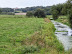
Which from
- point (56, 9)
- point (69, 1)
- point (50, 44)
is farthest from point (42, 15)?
point (50, 44)

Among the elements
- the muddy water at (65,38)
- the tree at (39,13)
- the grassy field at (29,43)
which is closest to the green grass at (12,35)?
the grassy field at (29,43)

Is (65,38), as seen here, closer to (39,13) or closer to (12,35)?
(12,35)

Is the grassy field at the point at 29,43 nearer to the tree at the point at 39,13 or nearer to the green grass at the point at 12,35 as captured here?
the green grass at the point at 12,35

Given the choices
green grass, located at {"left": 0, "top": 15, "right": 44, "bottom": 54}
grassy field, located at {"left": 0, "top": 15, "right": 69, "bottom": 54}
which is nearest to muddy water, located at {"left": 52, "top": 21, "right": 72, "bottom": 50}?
grassy field, located at {"left": 0, "top": 15, "right": 69, "bottom": 54}

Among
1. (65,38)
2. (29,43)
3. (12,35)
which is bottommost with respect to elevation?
(65,38)

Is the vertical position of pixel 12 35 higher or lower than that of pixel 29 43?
lower

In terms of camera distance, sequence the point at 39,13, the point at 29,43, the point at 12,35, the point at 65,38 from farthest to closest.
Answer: the point at 39,13 < the point at 65,38 < the point at 12,35 < the point at 29,43

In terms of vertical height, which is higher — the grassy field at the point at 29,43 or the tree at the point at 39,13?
the grassy field at the point at 29,43

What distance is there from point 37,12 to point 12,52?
60.7 metres

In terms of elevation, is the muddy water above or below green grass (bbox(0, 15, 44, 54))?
below

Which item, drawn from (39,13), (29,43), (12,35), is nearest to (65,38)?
(12,35)

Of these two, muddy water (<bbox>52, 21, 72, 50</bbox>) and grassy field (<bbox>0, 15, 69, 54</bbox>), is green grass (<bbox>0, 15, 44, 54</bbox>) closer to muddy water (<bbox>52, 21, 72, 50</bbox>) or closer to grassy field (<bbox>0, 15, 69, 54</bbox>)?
grassy field (<bbox>0, 15, 69, 54</bbox>)

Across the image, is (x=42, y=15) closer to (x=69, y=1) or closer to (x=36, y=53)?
(x=69, y=1)

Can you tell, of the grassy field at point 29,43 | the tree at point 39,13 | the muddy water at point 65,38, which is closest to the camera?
the grassy field at point 29,43
